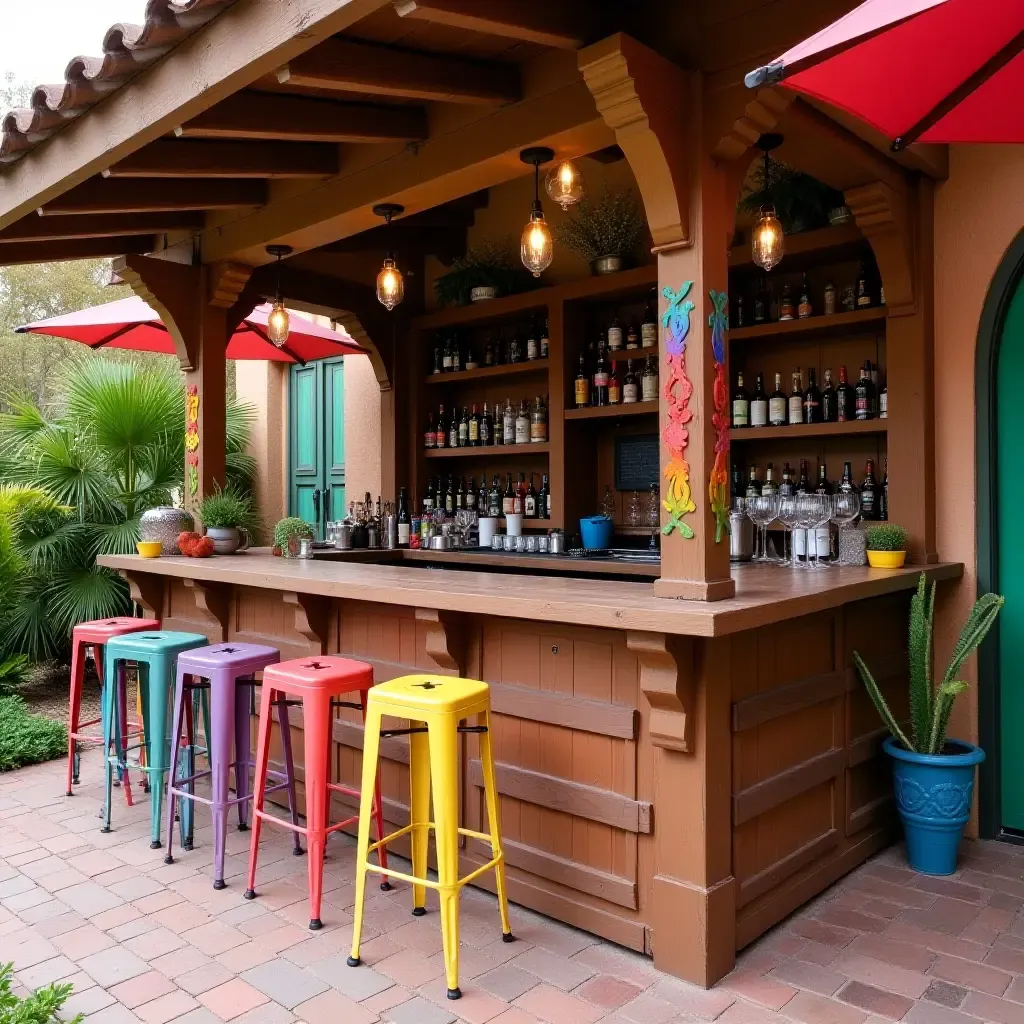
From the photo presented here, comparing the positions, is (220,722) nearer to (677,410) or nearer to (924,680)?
(677,410)

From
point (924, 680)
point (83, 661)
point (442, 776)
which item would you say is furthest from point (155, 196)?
point (924, 680)

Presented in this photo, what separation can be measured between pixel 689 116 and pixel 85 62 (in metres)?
2.01

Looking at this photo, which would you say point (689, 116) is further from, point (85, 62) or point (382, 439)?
point (382, 439)

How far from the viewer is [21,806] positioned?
394 cm

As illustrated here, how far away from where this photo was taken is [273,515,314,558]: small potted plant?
4375 millimetres

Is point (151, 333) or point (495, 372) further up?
point (151, 333)

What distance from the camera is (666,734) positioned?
8.07 ft

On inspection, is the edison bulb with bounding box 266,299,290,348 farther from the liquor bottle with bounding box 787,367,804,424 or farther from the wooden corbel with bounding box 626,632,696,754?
the wooden corbel with bounding box 626,632,696,754

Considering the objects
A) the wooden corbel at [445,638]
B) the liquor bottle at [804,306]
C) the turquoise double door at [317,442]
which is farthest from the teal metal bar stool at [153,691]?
the turquoise double door at [317,442]

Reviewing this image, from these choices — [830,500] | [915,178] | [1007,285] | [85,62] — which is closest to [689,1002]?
[830,500]

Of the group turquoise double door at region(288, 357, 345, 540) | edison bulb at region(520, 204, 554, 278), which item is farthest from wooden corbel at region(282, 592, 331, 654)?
turquoise double door at region(288, 357, 345, 540)

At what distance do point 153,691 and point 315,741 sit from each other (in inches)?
42.8

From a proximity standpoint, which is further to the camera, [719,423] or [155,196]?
[155,196]


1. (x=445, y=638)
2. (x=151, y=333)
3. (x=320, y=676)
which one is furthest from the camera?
(x=151, y=333)
